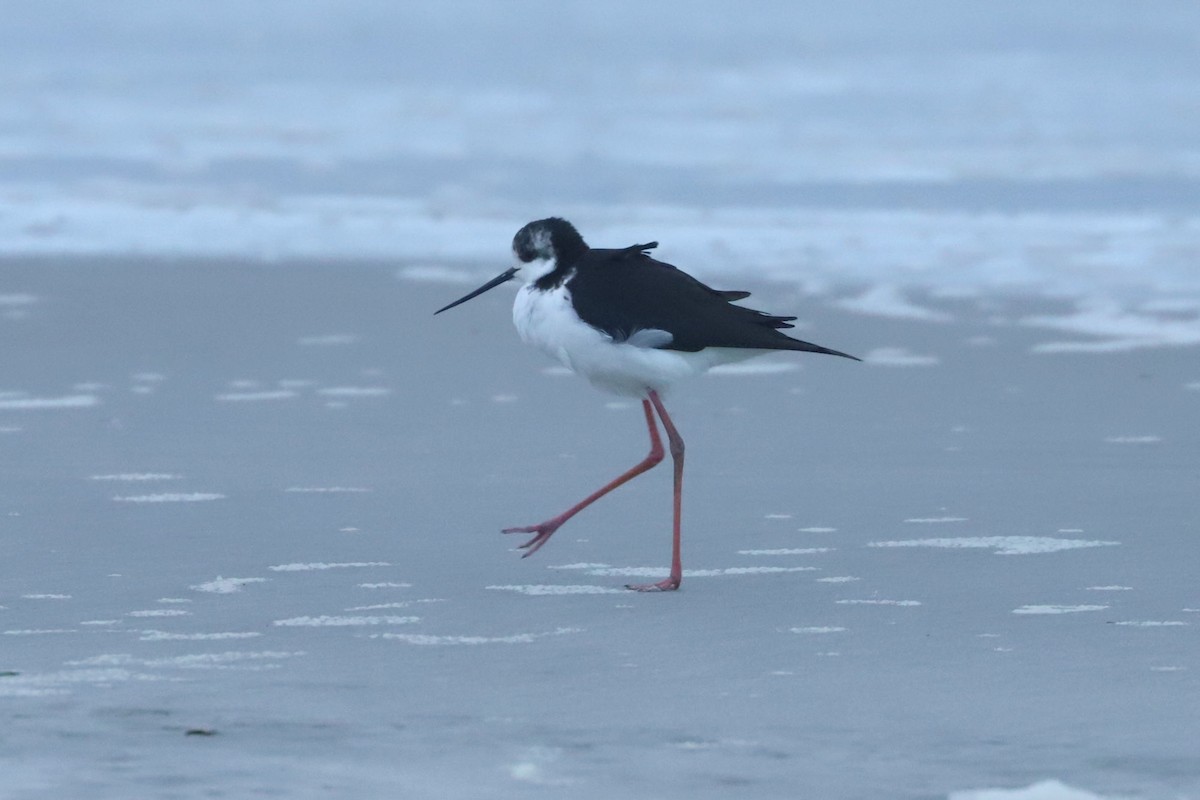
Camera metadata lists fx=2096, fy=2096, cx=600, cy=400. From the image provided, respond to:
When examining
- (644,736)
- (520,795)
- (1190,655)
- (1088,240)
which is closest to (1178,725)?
(1190,655)

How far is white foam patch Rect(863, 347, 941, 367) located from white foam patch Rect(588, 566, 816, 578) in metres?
3.65

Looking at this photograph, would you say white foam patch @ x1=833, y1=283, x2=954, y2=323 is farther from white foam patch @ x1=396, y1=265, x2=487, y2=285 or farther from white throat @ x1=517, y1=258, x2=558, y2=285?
white throat @ x1=517, y1=258, x2=558, y2=285

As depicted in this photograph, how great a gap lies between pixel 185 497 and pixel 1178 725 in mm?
3317

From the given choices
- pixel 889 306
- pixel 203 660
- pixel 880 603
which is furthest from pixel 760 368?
pixel 203 660

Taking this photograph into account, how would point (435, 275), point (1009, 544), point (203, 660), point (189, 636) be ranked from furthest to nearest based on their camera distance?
point (435, 275)
point (1009, 544)
point (189, 636)
point (203, 660)

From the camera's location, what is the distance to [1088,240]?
46.8 ft

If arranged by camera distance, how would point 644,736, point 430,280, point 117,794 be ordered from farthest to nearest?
point 430,280
point 644,736
point 117,794

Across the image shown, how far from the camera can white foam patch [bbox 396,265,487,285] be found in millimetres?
11664

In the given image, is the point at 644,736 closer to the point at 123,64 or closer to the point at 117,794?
the point at 117,794

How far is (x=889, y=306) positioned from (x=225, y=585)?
622 centimetres

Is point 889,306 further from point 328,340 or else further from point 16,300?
point 16,300

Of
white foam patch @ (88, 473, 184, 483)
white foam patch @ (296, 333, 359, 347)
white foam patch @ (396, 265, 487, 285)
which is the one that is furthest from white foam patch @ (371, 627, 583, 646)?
white foam patch @ (396, 265, 487, 285)

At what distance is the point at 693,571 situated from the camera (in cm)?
526

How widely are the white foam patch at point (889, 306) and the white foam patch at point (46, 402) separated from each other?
411cm
